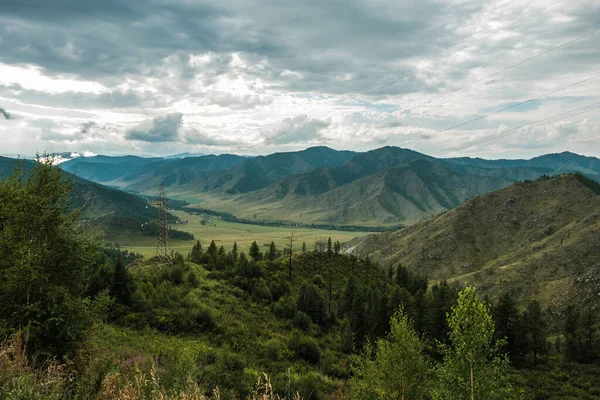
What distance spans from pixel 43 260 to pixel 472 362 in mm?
24854

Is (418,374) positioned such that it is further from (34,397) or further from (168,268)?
(168,268)

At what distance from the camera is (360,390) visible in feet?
91.0

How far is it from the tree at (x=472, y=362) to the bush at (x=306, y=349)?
22.0m

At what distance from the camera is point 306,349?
42.4m

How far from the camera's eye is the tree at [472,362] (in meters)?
21.7

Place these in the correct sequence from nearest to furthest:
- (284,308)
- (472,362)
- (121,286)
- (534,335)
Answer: (472,362), (121,286), (284,308), (534,335)

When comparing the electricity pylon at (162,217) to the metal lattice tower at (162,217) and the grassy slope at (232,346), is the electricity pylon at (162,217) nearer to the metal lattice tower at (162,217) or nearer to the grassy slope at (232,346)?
the metal lattice tower at (162,217)

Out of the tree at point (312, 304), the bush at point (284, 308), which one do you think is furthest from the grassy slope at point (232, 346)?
the tree at point (312, 304)

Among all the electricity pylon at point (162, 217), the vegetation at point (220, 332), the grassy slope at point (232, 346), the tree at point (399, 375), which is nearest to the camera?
the vegetation at point (220, 332)

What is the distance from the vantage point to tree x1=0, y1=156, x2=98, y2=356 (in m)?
15.6

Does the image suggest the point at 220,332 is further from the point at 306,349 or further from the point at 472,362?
the point at 472,362

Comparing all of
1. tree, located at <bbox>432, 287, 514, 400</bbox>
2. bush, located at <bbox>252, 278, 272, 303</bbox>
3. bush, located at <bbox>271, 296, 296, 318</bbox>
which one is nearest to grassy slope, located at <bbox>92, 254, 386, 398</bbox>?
bush, located at <bbox>271, 296, 296, 318</bbox>

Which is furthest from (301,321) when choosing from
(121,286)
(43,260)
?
(43,260)

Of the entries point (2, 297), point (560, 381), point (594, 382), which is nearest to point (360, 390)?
point (2, 297)
